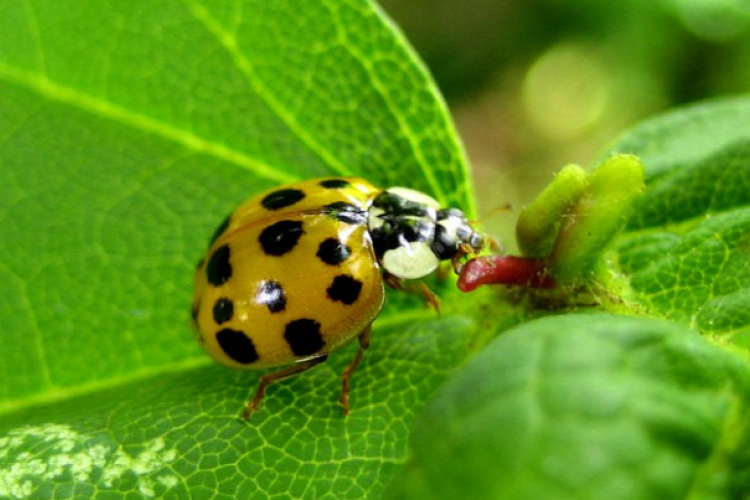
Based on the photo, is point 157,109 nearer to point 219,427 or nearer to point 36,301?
point 36,301

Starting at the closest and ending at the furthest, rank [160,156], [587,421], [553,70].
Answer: [587,421], [160,156], [553,70]

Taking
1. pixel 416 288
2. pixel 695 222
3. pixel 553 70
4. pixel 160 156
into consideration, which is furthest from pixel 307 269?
pixel 553 70

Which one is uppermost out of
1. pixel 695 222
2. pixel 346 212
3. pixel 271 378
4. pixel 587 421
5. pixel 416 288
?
pixel 587 421

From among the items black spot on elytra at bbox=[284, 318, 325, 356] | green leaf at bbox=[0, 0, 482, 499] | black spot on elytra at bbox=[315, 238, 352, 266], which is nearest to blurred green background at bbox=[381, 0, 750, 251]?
green leaf at bbox=[0, 0, 482, 499]

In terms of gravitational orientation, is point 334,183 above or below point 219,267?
above

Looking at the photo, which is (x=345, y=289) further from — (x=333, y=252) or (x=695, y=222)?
(x=695, y=222)

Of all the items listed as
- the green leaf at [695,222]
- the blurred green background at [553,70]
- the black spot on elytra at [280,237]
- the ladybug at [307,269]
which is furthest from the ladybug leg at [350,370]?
the blurred green background at [553,70]

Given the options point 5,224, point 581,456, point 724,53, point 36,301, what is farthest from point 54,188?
point 724,53
